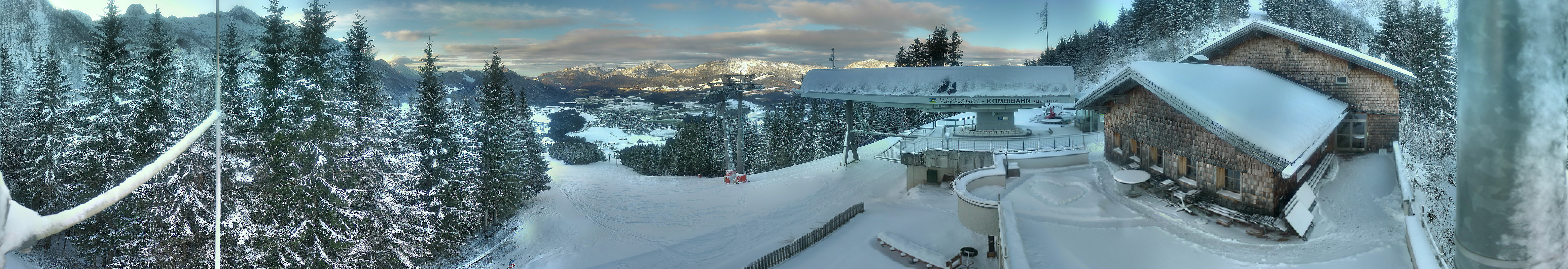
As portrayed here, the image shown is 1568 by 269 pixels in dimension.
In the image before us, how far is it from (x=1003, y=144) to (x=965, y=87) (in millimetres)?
2200

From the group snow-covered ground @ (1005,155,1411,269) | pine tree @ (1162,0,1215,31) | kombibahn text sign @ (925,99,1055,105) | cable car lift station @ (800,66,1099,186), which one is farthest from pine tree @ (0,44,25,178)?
pine tree @ (1162,0,1215,31)

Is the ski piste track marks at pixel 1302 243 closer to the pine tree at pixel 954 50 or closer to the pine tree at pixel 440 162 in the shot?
the pine tree at pixel 440 162

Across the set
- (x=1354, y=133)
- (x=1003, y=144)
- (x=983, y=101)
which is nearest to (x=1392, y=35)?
(x=1354, y=133)

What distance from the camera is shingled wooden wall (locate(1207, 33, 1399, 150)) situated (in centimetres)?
1567

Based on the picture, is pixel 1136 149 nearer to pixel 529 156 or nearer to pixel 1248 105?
pixel 1248 105

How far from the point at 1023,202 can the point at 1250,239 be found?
3911 mm

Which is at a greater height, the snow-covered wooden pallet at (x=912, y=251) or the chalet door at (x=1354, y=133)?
the chalet door at (x=1354, y=133)

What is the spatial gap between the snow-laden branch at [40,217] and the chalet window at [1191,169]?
1457 cm

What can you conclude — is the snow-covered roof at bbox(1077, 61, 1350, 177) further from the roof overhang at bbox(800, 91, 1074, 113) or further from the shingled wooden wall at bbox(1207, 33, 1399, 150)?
the roof overhang at bbox(800, 91, 1074, 113)

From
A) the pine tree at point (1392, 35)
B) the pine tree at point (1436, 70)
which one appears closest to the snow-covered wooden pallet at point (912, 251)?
the pine tree at point (1436, 70)

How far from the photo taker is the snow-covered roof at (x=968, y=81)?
791 inches

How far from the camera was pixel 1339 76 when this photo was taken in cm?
1631

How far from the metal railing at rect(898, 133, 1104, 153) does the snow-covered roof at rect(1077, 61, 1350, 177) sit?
11.7ft

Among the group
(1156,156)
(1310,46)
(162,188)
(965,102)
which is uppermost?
(1310,46)
